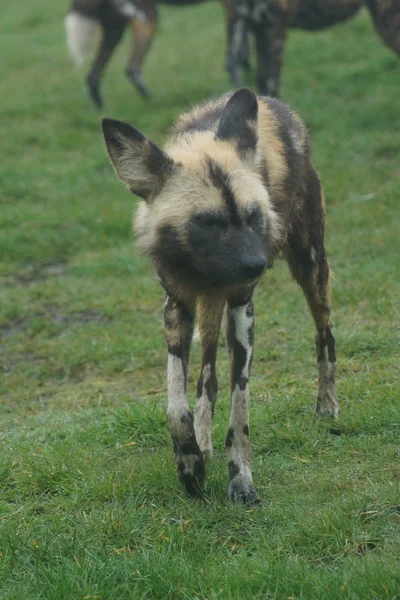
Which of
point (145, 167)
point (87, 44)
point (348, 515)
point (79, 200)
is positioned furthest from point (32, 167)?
point (348, 515)

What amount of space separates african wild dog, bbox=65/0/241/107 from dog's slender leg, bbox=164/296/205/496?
7.47 metres

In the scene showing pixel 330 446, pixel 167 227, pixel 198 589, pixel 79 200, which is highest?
pixel 167 227

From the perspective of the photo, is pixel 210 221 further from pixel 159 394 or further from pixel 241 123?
pixel 159 394

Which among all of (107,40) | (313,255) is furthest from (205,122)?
(107,40)

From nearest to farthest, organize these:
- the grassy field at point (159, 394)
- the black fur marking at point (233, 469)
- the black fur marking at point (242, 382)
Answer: the grassy field at point (159, 394) → the black fur marking at point (233, 469) → the black fur marking at point (242, 382)

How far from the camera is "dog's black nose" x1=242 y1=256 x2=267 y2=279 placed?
3.18m

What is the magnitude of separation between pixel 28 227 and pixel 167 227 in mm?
4306

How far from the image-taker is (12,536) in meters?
3.12

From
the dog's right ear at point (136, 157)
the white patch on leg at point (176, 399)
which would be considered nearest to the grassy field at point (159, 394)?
the white patch on leg at point (176, 399)

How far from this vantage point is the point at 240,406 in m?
3.56

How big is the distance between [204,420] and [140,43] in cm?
810

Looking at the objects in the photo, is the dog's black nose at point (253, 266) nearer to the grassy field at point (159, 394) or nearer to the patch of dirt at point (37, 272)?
the grassy field at point (159, 394)

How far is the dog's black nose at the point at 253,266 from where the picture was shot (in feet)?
10.4

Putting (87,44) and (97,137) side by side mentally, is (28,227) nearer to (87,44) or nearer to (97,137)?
(97,137)
